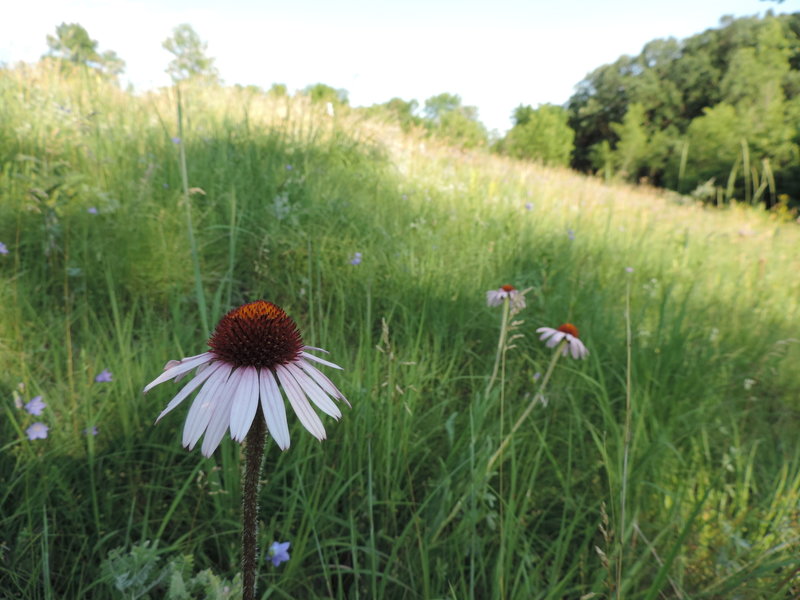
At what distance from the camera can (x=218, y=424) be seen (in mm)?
489

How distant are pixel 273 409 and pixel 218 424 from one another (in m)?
0.07

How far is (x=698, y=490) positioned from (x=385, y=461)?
882 mm

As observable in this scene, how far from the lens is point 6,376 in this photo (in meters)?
1.05

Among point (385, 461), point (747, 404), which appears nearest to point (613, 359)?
point (747, 404)

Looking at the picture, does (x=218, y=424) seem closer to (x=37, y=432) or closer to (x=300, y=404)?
(x=300, y=404)

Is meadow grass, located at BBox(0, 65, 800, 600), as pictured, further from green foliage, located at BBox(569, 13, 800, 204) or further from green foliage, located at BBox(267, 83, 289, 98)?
green foliage, located at BBox(569, 13, 800, 204)

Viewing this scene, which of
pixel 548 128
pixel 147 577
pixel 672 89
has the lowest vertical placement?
pixel 147 577

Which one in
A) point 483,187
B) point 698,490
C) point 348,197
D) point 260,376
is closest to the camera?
point 260,376

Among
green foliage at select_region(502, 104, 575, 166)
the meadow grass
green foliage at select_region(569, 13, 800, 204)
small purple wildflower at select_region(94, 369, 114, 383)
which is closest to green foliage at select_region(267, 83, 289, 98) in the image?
the meadow grass

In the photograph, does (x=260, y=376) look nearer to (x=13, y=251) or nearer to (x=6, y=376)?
(x=6, y=376)

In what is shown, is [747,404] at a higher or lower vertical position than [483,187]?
lower

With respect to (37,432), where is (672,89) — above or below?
above

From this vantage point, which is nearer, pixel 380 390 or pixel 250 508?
pixel 250 508

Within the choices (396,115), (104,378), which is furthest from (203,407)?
(396,115)
